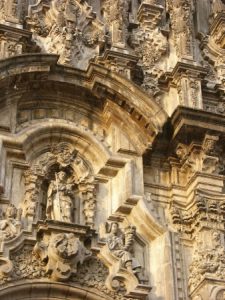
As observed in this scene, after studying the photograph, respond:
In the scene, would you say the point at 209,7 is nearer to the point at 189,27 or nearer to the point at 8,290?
the point at 189,27

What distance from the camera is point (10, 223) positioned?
410 inches

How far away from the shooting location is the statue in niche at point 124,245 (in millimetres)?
10516


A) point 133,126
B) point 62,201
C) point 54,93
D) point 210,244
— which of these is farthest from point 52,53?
point 210,244

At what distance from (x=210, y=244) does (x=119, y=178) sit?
1.78m

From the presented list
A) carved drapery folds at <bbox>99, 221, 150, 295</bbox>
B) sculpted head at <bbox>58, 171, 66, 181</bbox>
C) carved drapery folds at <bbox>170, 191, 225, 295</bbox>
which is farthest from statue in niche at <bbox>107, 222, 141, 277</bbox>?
sculpted head at <bbox>58, 171, 66, 181</bbox>

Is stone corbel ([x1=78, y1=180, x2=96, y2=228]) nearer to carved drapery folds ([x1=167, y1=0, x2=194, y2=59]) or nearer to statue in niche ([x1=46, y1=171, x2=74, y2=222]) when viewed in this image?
statue in niche ([x1=46, y1=171, x2=74, y2=222])

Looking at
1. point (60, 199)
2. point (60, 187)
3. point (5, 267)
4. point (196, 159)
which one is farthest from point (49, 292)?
point (196, 159)

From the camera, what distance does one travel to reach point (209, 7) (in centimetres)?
1503

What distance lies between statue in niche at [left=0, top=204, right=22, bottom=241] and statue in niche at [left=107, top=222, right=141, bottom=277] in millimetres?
1311

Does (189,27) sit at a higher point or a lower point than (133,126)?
higher

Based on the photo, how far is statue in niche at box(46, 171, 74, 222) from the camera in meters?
10.8

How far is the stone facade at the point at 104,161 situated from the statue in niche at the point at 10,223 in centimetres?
2

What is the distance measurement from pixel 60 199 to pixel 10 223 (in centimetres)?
90

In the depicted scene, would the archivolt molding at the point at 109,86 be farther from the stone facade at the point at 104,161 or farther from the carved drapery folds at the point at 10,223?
the carved drapery folds at the point at 10,223
